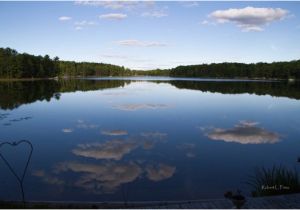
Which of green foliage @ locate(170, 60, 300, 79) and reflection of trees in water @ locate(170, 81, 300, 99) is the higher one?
green foliage @ locate(170, 60, 300, 79)

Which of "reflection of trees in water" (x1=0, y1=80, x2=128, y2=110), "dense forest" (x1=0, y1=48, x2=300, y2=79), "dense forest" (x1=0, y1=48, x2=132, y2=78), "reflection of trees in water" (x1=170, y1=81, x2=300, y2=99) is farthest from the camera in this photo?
"dense forest" (x1=0, y1=48, x2=300, y2=79)

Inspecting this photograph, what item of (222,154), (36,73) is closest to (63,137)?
(222,154)

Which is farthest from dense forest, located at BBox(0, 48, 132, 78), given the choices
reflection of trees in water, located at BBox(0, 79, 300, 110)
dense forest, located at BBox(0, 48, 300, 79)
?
reflection of trees in water, located at BBox(0, 79, 300, 110)

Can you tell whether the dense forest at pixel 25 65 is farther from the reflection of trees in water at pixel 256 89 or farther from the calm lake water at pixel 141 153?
the calm lake water at pixel 141 153

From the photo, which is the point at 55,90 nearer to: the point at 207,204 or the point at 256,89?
the point at 256,89

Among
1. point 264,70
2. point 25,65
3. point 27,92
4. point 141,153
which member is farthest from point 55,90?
point 264,70

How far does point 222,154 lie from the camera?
51.6 ft

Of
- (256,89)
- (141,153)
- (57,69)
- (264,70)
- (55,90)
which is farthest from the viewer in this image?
(264,70)

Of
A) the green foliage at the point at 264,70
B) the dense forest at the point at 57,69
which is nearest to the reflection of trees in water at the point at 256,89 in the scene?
the dense forest at the point at 57,69

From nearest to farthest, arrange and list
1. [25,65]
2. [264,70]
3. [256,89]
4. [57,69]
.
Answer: [256,89], [25,65], [57,69], [264,70]

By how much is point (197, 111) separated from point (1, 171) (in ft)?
68.6

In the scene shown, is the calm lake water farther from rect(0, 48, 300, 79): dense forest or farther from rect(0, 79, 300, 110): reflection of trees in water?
rect(0, 48, 300, 79): dense forest

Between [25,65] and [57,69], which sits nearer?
[25,65]

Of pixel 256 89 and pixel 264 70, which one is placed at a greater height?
pixel 264 70
